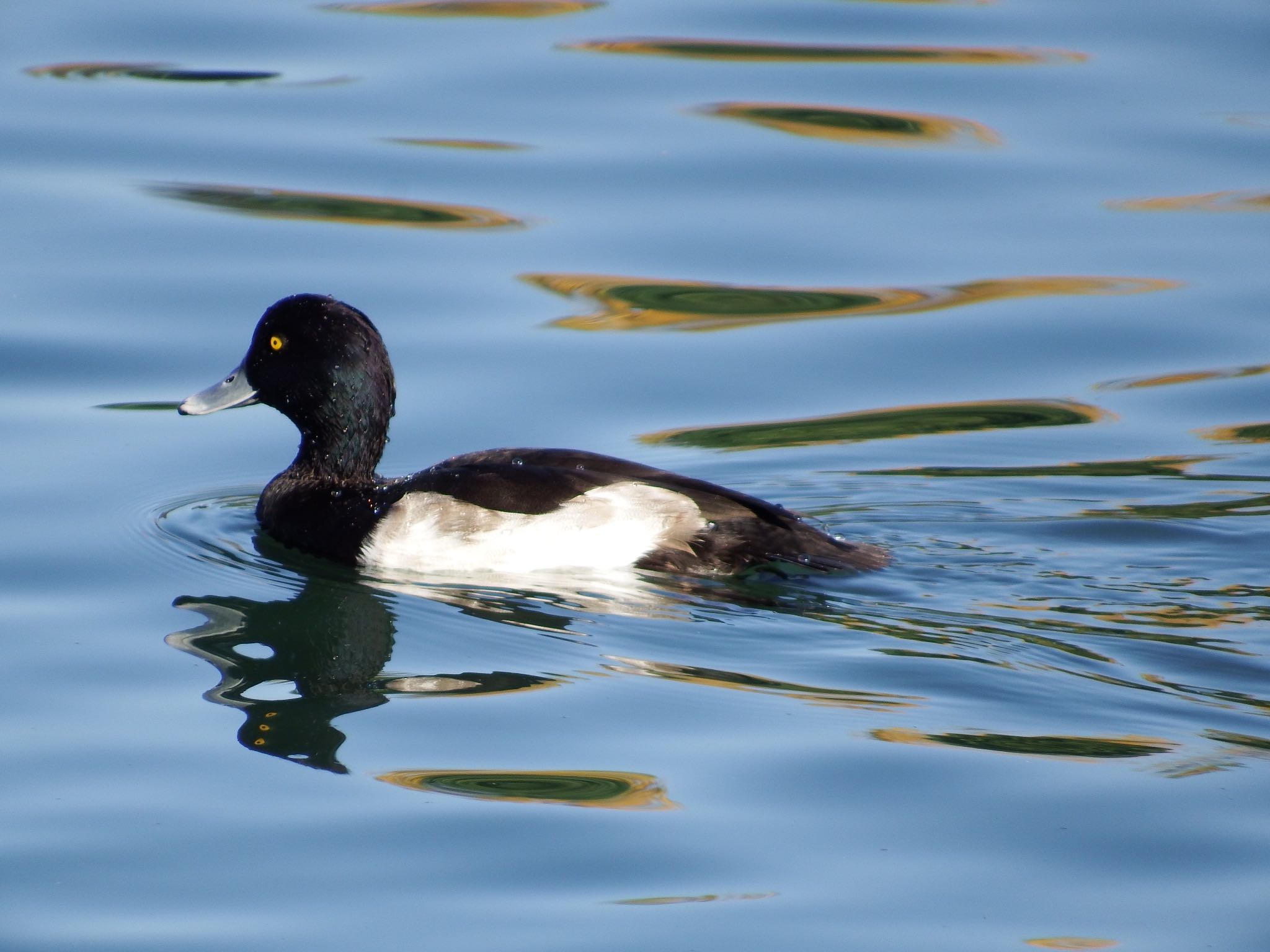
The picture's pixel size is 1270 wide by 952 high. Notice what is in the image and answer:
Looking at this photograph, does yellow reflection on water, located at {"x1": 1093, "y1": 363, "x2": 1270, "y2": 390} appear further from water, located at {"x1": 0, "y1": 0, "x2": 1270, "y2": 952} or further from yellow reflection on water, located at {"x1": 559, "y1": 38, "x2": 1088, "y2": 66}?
yellow reflection on water, located at {"x1": 559, "y1": 38, "x2": 1088, "y2": 66}

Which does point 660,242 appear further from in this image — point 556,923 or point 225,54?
point 556,923

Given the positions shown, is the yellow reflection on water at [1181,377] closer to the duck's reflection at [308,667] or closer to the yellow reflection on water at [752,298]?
the yellow reflection on water at [752,298]

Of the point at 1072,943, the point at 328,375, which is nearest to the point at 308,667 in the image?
the point at 328,375

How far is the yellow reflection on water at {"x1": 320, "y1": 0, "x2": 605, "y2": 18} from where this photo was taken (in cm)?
1353

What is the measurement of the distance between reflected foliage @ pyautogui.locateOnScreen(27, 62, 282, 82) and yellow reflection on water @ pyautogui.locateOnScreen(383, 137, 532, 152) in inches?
59.5

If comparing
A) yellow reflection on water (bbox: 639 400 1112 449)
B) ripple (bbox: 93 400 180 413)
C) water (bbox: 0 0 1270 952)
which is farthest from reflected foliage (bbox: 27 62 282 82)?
yellow reflection on water (bbox: 639 400 1112 449)

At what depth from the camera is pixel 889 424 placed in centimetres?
837

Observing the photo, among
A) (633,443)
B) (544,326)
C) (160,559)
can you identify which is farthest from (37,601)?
(544,326)

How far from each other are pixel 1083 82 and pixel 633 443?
19.1ft

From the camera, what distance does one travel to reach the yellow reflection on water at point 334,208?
10.7 metres

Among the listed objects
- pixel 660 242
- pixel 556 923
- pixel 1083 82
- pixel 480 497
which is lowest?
pixel 556 923

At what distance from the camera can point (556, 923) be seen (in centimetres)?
441

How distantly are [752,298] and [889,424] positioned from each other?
163cm

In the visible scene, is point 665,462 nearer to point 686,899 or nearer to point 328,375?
point 328,375
